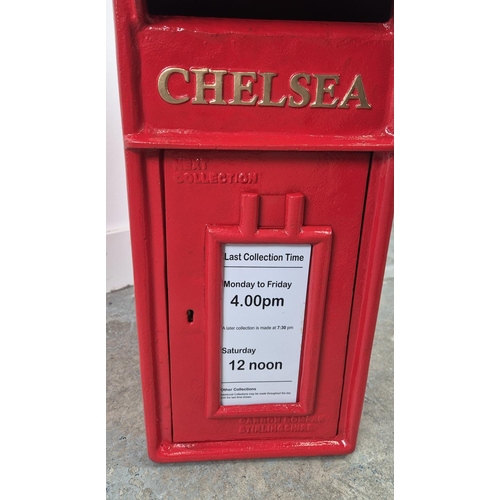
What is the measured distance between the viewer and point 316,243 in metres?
1.07

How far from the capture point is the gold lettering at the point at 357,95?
36.1 inches

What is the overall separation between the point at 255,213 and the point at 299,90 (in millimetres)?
280

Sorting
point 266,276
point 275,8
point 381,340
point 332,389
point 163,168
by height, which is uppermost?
point 275,8

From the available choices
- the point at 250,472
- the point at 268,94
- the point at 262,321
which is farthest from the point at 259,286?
the point at 250,472

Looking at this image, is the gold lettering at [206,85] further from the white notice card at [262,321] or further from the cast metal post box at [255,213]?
the white notice card at [262,321]

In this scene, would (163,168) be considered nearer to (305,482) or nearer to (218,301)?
(218,301)

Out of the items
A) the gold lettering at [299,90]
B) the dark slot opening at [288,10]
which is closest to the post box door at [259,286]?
the gold lettering at [299,90]

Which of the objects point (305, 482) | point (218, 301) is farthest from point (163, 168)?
point (305, 482)

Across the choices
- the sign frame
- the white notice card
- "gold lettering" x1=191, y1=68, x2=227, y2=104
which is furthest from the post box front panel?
the white notice card

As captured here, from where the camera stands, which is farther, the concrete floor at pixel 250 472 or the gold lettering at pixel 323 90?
the concrete floor at pixel 250 472

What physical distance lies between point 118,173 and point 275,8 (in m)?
1.27

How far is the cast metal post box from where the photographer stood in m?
0.89

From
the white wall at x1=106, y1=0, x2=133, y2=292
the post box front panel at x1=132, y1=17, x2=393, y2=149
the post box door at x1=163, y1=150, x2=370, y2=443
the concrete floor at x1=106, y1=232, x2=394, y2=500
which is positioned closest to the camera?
the post box front panel at x1=132, y1=17, x2=393, y2=149

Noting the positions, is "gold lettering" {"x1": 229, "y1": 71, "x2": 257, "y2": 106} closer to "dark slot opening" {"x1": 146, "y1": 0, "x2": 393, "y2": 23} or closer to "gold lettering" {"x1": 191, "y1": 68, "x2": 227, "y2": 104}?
"gold lettering" {"x1": 191, "y1": 68, "x2": 227, "y2": 104}
